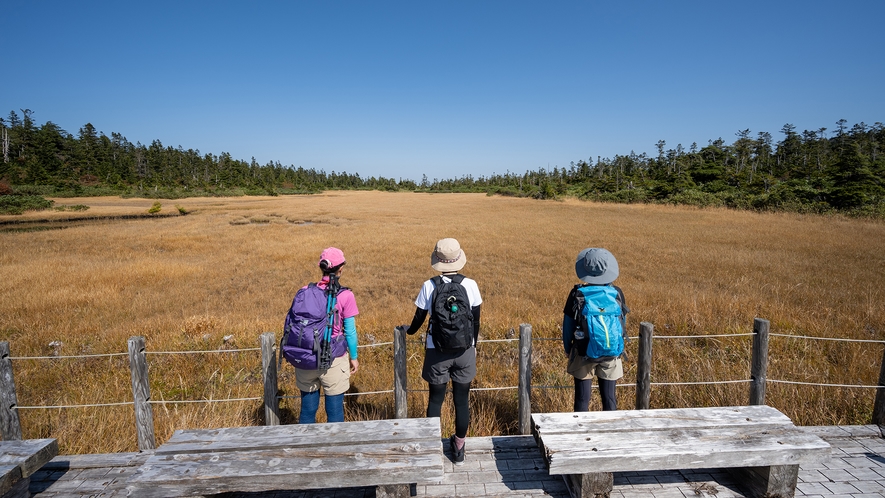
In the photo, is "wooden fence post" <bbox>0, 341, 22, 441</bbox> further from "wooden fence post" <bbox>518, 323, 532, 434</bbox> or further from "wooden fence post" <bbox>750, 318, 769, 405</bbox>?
"wooden fence post" <bbox>750, 318, 769, 405</bbox>

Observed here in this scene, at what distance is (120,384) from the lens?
5.89 m

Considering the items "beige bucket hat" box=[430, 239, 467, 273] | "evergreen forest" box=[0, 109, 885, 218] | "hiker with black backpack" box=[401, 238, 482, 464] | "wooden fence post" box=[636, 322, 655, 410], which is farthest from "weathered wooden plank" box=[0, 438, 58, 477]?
"evergreen forest" box=[0, 109, 885, 218]

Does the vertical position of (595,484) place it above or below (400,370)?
below

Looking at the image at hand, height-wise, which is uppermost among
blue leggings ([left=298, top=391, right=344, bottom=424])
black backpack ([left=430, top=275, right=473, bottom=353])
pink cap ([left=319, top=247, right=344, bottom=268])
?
pink cap ([left=319, top=247, right=344, bottom=268])

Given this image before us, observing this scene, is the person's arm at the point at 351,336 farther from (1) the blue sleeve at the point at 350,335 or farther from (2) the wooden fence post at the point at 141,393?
(2) the wooden fence post at the point at 141,393

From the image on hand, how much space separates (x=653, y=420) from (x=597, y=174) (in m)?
83.9

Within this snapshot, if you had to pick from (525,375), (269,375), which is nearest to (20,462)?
(269,375)

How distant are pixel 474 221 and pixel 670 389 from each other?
25618mm

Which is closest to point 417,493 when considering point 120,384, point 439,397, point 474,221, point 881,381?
point 439,397

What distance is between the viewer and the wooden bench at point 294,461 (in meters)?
2.54

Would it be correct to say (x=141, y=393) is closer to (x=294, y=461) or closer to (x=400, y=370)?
(x=294, y=461)

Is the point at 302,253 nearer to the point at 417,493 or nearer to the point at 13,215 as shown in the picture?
the point at 417,493

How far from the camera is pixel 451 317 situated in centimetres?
305

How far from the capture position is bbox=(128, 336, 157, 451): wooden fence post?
3.61 meters
